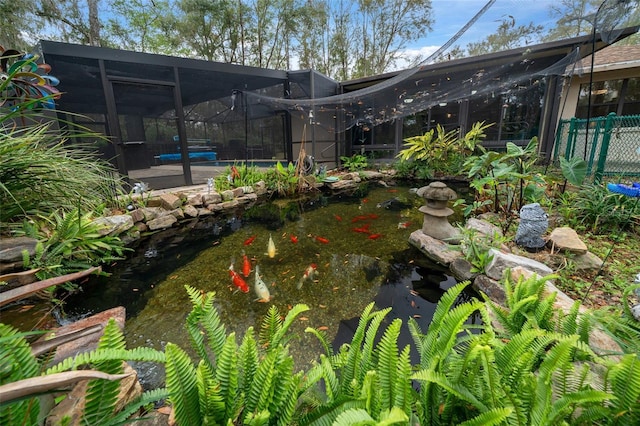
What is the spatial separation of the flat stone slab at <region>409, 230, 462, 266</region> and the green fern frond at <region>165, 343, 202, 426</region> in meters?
2.39

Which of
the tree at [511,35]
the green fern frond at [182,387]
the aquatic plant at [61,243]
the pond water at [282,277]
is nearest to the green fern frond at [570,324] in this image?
the pond water at [282,277]

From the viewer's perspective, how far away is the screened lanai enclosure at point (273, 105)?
14.6ft

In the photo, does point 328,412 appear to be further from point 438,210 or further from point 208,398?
point 438,210

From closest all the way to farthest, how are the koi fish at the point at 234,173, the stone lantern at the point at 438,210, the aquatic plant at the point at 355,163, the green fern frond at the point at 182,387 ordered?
the green fern frond at the point at 182,387 < the stone lantern at the point at 438,210 < the koi fish at the point at 234,173 < the aquatic plant at the point at 355,163

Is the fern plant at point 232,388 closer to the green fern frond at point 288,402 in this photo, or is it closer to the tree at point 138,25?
the green fern frond at point 288,402

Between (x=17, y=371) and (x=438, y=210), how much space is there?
3.17 meters

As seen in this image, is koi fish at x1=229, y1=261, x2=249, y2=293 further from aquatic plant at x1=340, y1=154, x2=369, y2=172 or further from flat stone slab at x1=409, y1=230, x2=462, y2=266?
aquatic plant at x1=340, y1=154, x2=369, y2=172

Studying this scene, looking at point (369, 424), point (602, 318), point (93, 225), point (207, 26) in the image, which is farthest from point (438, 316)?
point (207, 26)

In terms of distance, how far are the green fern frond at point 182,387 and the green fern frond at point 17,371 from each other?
249mm

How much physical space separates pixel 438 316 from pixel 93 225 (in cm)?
288

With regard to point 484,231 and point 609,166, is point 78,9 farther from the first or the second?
point 609,166

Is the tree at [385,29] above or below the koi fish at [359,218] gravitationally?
above

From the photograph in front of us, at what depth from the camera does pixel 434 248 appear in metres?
2.73

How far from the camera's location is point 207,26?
35.6 feet
